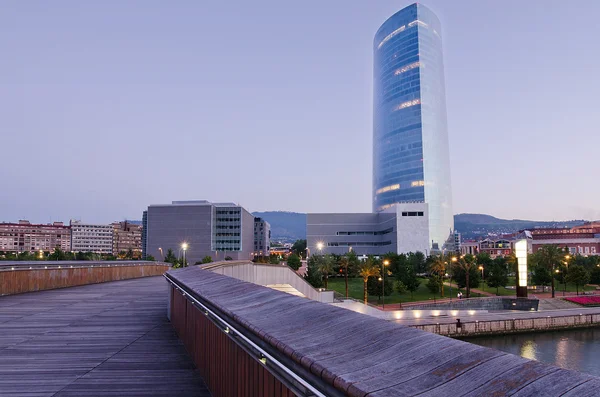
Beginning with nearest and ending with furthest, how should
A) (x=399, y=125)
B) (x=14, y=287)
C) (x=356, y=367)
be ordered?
(x=356, y=367) < (x=14, y=287) < (x=399, y=125)

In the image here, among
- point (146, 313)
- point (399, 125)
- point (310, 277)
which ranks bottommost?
point (310, 277)

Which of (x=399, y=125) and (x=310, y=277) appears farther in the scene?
(x=399, y=125)

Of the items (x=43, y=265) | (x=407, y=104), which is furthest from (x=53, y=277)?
(x=407, y=104)

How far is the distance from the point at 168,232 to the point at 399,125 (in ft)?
322

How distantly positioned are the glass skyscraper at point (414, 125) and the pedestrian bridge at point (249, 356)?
15774cm

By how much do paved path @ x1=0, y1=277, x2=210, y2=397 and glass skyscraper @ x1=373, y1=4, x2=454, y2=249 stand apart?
156 metres

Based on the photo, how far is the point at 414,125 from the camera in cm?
17675

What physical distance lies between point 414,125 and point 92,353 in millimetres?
176929

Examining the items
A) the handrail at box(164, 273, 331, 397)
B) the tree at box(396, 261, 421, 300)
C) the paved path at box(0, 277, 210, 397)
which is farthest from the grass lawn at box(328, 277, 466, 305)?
the handrail at box(164, 273, 331, 397)

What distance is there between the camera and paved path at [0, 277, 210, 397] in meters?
6.39

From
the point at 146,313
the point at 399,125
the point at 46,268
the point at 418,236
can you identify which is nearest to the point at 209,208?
the point at 418,236

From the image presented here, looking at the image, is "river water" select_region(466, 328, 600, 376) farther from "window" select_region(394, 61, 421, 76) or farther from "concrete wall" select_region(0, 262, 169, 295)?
"window" select_region(394, 61, 421, 76)

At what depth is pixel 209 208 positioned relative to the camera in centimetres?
12925

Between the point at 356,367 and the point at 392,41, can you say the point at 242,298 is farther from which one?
the point at 392,41
